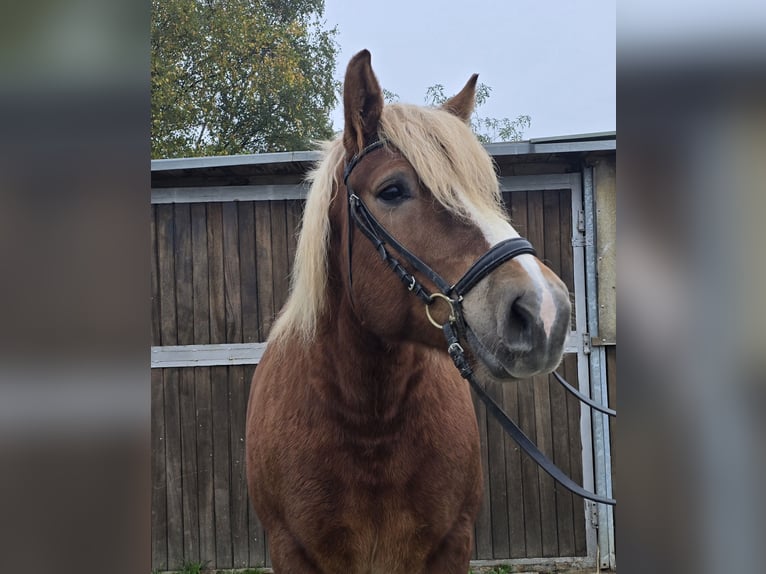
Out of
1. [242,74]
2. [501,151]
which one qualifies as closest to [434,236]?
[501,151]

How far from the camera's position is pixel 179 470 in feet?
11.5

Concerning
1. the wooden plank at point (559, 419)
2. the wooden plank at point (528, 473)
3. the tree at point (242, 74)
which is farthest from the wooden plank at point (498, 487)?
the tree at point (242, 74)

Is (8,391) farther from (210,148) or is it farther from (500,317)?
(210,148)

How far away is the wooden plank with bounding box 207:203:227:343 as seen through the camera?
11.6 feet

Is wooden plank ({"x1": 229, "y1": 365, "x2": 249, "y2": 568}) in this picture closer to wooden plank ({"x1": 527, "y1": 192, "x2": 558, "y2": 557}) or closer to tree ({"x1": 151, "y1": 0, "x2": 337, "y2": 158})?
wooden plank ({"x1": 527, "y1": 192, "x2": 558, "y2": 557})

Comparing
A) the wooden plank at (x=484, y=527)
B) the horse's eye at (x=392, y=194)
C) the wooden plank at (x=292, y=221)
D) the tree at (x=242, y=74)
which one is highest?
the tree at (x=242, y=74)

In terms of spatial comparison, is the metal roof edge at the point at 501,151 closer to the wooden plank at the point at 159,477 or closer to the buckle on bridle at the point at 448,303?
the wooden plank at the point at 159,477

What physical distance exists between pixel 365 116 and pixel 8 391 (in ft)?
4.44

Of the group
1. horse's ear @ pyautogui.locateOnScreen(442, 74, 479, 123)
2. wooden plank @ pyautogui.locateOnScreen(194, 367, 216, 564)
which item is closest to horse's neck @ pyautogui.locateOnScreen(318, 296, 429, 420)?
horse's ear @ pyautogui.locateOnScreen(442, 74, 479, 123)

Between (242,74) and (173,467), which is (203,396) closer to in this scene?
(173,467)

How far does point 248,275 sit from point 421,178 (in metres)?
2.43

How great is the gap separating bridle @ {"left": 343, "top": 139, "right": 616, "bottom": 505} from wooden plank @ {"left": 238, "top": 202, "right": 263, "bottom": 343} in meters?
2.14

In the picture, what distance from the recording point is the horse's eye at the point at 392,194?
142 centimetres

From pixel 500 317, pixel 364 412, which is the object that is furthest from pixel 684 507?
pixel 364 412
